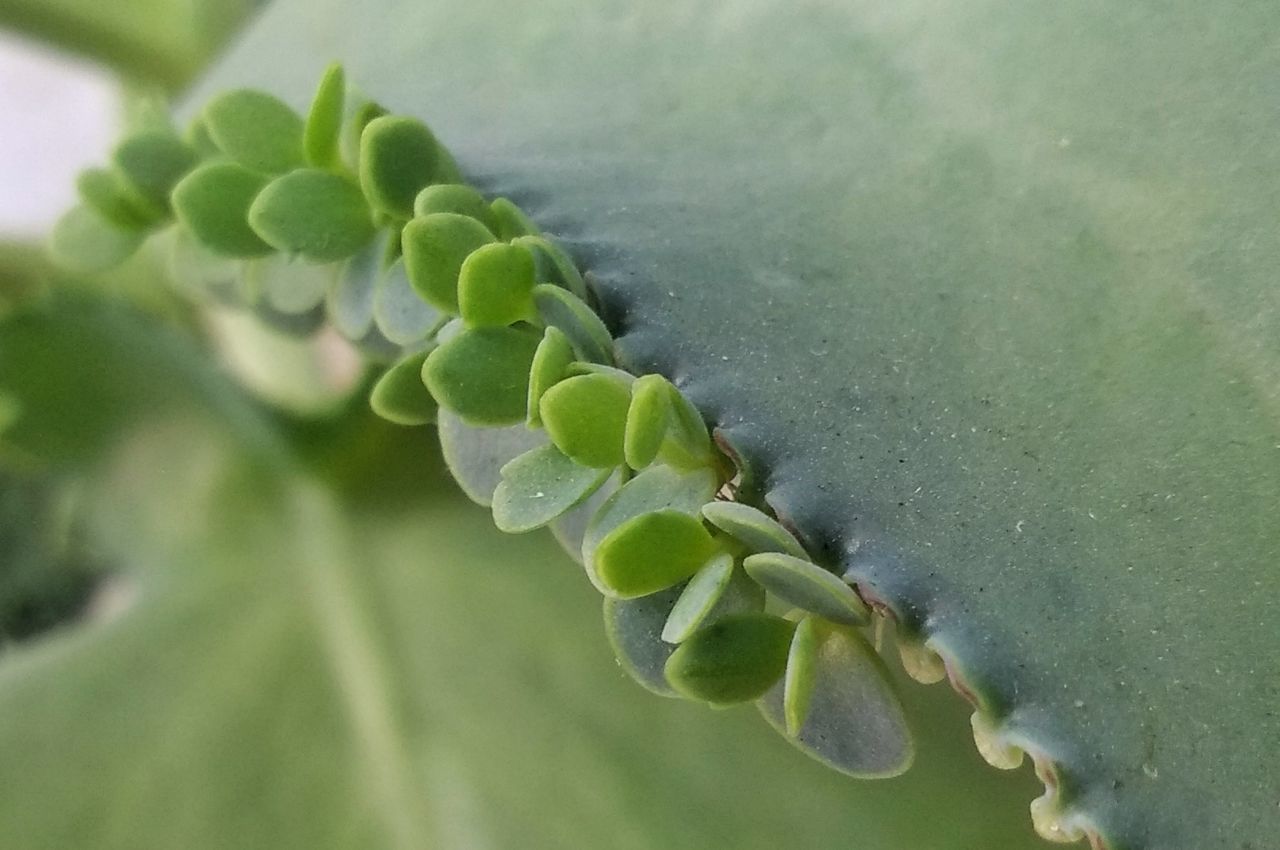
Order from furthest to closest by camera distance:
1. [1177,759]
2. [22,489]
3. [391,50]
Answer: [22,489]
[391,50]
[1177,759]

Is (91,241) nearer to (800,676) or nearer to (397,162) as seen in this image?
(397,162)

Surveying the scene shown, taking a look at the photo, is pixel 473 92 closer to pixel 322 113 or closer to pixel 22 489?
pixel 322 113

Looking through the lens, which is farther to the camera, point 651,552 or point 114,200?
point 114,200

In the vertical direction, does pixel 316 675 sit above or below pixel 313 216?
below

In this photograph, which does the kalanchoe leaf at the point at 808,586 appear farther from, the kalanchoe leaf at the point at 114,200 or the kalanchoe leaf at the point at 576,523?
the kalanchoe leaf at the point at 114,200

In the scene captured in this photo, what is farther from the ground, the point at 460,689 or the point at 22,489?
the point at 460,689

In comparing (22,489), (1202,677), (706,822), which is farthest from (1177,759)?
(22,489)

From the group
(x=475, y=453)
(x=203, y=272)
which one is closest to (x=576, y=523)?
(x=475, y=453)
